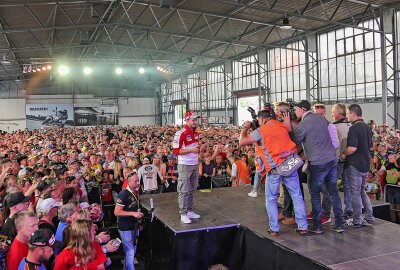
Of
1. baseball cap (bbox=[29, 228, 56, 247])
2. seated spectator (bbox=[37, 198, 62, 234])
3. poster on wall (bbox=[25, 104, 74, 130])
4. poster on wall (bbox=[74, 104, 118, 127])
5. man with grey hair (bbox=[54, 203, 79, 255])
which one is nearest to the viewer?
baseball cap (bbox=[29, 228, 56, 247])

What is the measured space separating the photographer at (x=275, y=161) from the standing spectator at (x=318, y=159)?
0.63ft

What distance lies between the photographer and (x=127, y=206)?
5.80 metres

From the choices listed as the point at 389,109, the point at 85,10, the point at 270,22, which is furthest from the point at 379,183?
the point at 85,10

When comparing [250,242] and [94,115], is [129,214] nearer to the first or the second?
[250,242]

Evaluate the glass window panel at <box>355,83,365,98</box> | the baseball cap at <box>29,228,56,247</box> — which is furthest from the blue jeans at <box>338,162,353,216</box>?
the glass window panel at <box>355,83,365,98</box>

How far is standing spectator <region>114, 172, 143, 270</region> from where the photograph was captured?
5.75 metres

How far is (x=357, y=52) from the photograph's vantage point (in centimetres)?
2288

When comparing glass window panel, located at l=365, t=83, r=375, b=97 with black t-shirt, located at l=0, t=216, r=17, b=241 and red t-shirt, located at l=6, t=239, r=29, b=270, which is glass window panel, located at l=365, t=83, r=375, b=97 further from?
red t-shirt, located at l=6, t=239, r=29, b=270

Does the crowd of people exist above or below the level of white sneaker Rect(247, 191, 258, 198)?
above

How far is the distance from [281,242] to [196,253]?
1.52 m

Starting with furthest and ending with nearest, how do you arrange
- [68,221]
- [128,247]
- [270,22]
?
[270,22] < [128,247] < [68,221]

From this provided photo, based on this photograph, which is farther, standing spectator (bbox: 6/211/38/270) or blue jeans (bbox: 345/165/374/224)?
blue jeans (bbox: 345/165/374/224)

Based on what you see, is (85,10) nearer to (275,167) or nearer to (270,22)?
(270,22)

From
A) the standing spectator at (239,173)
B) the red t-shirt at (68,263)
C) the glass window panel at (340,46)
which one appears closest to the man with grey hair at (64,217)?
the red t-shirt at (68,263)
